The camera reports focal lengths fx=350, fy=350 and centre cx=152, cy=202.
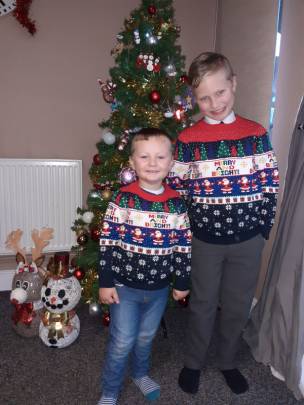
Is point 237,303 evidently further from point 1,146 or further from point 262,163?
point 1,146

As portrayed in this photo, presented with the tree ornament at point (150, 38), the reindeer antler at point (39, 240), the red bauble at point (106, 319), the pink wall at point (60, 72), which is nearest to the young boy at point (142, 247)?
the red bauble at point (106, 319)

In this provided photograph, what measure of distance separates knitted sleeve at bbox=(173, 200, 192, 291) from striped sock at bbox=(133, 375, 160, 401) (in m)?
0.58

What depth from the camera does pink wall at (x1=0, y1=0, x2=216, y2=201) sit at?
8.88ft

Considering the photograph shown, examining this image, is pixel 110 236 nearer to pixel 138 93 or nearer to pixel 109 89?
pixel 138 93

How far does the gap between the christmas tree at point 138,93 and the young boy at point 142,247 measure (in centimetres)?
58

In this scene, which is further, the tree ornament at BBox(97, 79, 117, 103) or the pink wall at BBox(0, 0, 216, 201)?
the pink wall at BBox(0, 0, 216, 201)

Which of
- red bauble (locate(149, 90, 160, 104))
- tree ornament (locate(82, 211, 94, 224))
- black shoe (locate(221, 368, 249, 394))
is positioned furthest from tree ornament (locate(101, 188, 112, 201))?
black shoe (locate(221, 368, 249, 394))

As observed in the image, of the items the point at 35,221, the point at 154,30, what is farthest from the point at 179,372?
the point at 154,30

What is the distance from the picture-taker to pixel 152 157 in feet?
4.79

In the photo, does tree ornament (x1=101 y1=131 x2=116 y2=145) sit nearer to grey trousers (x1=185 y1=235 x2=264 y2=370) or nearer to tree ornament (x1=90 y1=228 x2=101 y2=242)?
tree ornament (x1=90 y1=228 x2=101 y2=242)

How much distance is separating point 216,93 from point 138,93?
0.73 m

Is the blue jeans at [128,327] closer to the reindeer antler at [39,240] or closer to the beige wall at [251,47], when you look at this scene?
the reindeer antler at [39,240]

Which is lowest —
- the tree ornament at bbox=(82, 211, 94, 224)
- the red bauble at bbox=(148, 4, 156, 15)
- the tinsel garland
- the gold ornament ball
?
the tree ornament at bbox=(82, 211, 94, 224)

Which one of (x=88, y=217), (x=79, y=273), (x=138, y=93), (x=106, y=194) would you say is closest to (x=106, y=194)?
(x=106, y=194)
